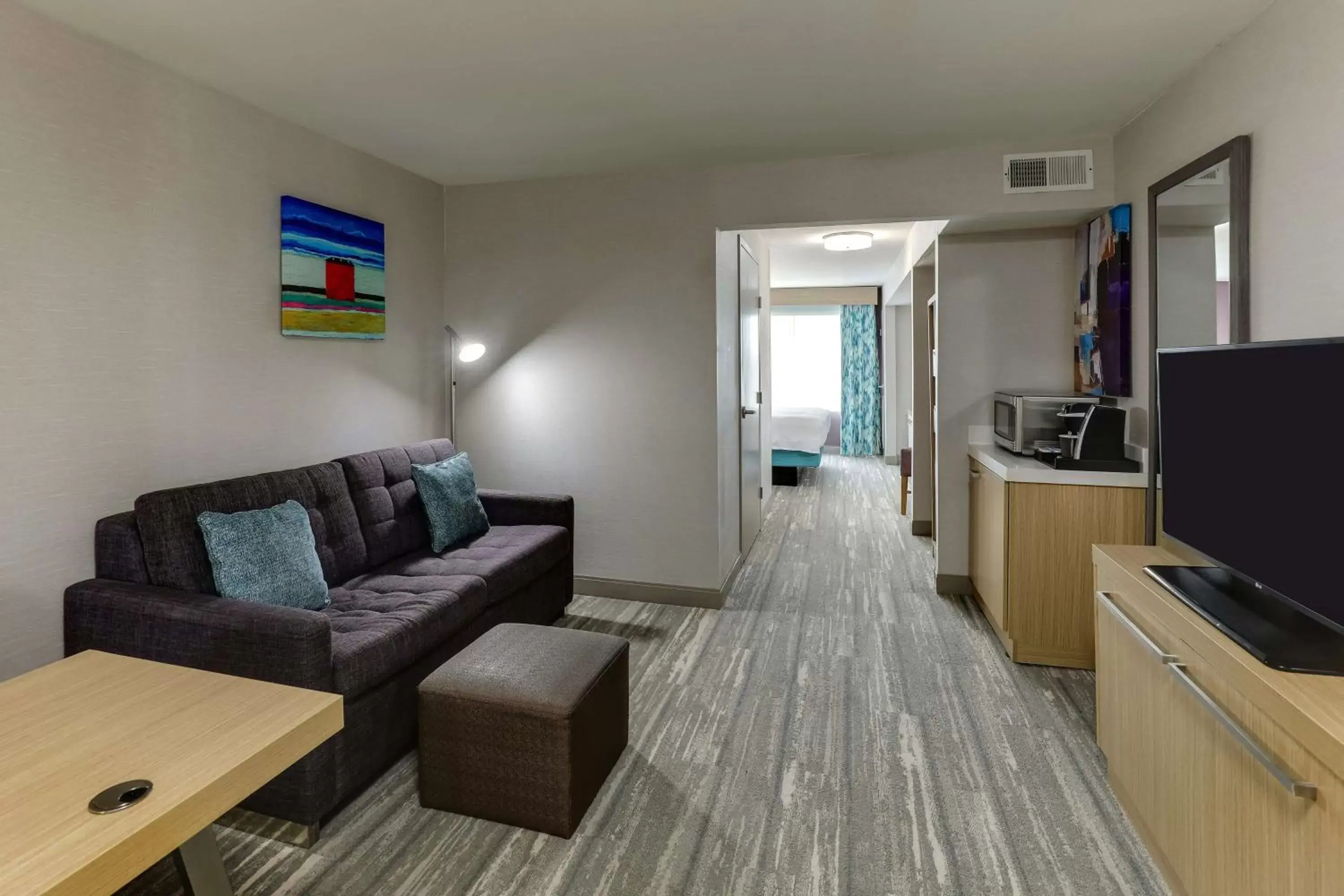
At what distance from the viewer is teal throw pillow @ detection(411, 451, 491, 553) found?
3.29 meters

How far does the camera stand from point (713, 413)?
3.89 metres

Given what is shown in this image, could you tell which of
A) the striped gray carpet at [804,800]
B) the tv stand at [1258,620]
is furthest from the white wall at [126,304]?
the tv stand at [1258,620]

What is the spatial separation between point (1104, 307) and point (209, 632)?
372 centimetres

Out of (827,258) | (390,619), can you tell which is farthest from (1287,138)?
(827,258)

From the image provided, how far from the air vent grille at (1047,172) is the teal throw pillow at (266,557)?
11.4 ft

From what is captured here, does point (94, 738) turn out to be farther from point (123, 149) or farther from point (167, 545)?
point (123, 149)

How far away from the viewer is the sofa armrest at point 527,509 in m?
3.69

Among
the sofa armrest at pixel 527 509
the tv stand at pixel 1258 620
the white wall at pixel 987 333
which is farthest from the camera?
the white wall at pixel 987 333

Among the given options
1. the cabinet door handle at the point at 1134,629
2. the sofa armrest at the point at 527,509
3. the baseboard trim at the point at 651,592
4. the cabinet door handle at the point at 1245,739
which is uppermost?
the sofa armrest at the point at 527,509

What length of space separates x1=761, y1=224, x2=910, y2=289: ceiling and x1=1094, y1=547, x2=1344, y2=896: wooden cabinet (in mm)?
3191

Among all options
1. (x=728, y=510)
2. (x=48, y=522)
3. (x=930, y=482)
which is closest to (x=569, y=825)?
(x=48, y=522)

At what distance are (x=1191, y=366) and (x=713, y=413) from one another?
2.30 m

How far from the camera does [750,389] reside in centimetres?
492

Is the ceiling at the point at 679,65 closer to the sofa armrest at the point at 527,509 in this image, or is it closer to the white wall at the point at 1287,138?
the white wall at the point at 1287,138
